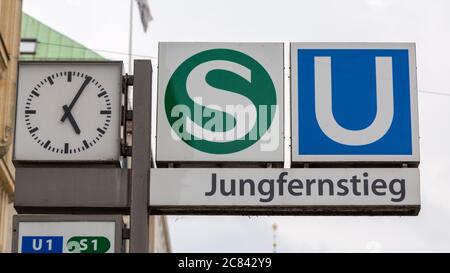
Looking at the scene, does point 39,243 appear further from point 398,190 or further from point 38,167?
point 398,190

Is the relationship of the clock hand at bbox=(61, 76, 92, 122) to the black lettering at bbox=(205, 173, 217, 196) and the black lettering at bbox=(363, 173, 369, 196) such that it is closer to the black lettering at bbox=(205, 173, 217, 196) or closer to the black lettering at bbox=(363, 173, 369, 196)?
the black lettering at bbox=(205, 173, 217, 196)

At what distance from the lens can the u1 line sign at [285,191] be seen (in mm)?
14039

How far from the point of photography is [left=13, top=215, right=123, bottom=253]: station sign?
45.7 ft

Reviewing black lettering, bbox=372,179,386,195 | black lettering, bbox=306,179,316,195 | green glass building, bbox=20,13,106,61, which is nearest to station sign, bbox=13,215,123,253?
black lettering, bbox=306,179,316,195

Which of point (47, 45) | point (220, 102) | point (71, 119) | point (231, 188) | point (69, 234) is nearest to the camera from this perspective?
point (69, 234)

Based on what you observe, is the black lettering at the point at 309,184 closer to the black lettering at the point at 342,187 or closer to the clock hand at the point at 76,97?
the black lettering at the point at 342,187

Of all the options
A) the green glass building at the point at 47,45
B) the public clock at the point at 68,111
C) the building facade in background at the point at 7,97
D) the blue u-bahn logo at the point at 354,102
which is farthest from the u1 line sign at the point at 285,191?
the green glass building at the point at 47,45

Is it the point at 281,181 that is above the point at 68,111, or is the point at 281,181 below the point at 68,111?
below

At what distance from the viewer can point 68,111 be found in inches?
574

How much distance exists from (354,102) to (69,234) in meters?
3.58

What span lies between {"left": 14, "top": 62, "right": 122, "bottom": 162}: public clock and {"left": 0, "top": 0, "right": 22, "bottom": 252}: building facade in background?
22.2 m

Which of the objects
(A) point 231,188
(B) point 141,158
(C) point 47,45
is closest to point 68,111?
(B) point 141,158

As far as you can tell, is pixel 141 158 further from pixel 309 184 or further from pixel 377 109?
pixel 377 109

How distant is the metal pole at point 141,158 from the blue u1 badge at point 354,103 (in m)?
1.67
